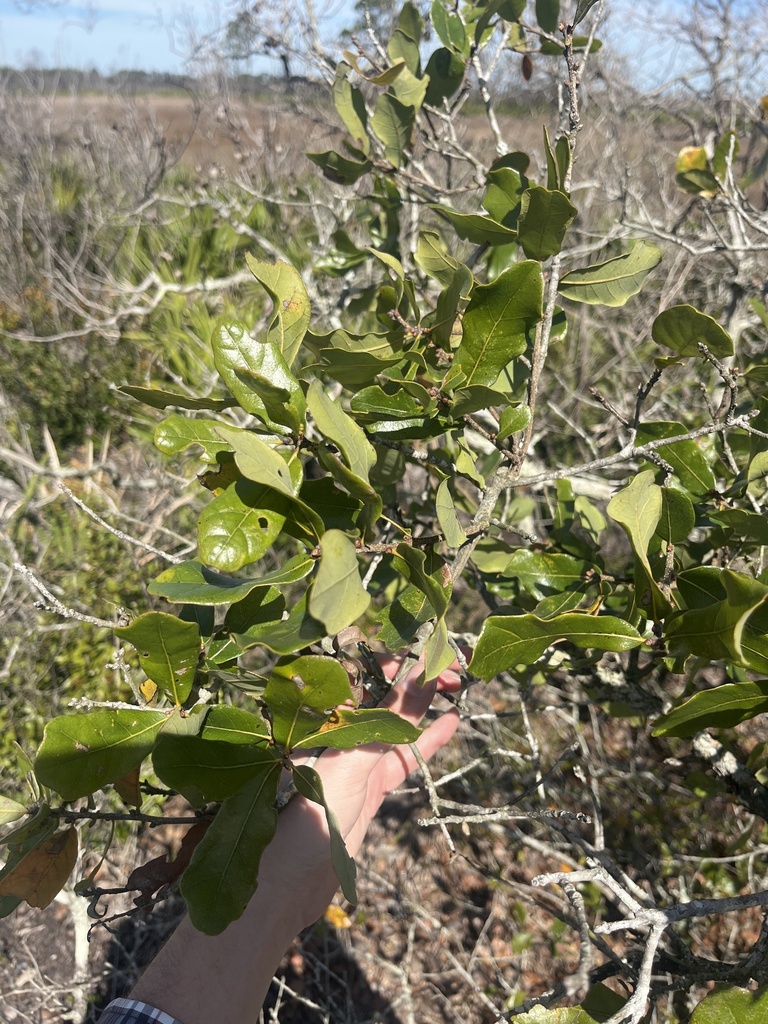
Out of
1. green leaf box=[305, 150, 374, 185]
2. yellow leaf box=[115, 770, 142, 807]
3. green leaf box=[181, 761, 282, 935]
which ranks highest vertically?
green leaf box=[305, 150, 374, 185]

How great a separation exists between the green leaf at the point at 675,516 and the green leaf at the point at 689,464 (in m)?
0.14

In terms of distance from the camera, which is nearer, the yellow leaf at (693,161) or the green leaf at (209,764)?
the green leaf at (209,764)

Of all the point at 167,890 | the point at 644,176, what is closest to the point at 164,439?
the point at 167,890

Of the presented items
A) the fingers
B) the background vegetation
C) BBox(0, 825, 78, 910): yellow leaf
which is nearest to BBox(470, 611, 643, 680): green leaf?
the background vegetation

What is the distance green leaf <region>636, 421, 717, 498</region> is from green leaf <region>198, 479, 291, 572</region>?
523 millimetres

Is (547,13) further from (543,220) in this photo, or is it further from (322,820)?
(322,820)

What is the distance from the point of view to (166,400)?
0.62 metres

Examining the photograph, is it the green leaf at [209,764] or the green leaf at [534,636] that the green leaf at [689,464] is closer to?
the green leaf at [534,636]

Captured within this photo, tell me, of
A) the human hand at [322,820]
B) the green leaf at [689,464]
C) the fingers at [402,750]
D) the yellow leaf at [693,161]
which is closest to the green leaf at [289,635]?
the human hand at [322,820]

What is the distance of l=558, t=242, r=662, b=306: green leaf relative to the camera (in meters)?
0.71

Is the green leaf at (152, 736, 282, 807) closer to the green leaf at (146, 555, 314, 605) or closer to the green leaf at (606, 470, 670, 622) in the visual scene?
the green leaf at (146, 555, 314, 605)

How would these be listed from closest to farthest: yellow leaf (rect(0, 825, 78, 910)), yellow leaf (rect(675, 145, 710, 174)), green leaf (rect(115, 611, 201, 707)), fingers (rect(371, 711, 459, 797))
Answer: green leaf (rect(115, 611, 201, 707))
yellow leaf (rect(0, 825, 78, 910))
fingers (rect(371, 711, 459, 797))
yellow leaf (rect(675, 145, 710, 174))

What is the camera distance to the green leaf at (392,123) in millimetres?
1020

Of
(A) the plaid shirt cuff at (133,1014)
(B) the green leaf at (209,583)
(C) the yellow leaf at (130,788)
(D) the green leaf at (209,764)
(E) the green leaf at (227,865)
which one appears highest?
(B) the green leaf at (209,583)
